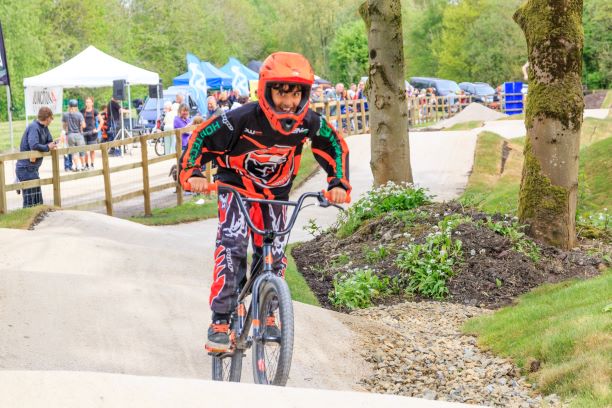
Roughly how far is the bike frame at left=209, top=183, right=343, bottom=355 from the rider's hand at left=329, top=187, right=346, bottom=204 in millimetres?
92

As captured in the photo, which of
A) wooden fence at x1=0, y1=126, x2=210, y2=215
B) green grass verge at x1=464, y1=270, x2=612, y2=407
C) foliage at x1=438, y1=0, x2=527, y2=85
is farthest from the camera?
foliage at x1=438, y1=0, x2=527, y2=85

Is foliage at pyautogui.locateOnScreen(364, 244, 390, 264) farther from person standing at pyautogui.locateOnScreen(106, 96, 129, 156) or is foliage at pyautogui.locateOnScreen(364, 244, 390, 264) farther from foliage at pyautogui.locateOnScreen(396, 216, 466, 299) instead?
person standing at pyautogui.locateOnScreen(106, 96, 129, 156)

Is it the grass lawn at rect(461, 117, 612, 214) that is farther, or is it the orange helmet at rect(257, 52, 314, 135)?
the grass lawn at rect(461, 117, 612, 214)

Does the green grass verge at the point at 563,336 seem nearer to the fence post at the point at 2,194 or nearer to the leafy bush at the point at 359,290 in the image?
the leafy bush at the point at 359,290

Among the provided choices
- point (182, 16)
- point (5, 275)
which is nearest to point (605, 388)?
point (5, 275)

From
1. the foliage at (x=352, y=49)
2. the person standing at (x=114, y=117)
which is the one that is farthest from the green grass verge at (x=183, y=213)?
the foliage at (x=352, y=49)

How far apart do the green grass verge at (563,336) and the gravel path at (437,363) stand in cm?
13

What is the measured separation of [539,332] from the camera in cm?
684

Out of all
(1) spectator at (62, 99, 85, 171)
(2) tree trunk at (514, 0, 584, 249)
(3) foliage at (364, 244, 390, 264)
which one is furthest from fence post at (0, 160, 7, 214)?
(1) spectator at (62, 99, 85, 171)

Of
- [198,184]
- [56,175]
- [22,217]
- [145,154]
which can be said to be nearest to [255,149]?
[198,184]

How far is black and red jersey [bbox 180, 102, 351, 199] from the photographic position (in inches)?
211

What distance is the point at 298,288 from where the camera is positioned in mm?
9820

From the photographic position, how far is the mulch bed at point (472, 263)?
9.21 m

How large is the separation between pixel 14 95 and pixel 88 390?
5459 centimetres
